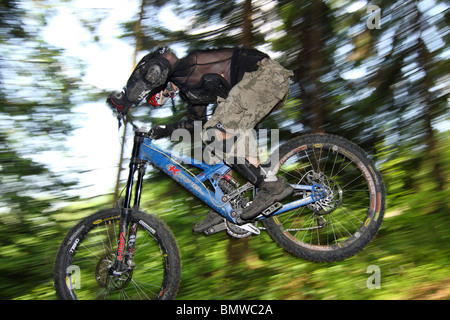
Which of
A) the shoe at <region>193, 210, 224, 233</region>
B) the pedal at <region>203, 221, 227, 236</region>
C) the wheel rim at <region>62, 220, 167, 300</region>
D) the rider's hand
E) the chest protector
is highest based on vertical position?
the chest protector

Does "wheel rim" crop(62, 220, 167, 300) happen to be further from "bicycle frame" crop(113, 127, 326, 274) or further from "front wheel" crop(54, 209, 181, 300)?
"bicycle frame" crop(113, 127, 326, 274)

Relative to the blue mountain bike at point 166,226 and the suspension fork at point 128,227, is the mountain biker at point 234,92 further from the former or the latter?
the suspension fork at point 128,227

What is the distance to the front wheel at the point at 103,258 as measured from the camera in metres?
2.23

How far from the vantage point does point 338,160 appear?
9.57 feet

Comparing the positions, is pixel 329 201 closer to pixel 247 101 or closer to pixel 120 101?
pixel 247 101

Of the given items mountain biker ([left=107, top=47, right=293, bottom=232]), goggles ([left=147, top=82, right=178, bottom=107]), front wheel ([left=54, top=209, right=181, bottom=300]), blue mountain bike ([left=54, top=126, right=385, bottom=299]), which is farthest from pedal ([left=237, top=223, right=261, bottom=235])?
goggles ([left=147, top=82, right=178, bottom=107])

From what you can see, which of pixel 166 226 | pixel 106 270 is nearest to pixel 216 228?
pixel 166 226

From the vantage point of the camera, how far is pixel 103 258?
234cm

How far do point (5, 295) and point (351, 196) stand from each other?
3.85 metres

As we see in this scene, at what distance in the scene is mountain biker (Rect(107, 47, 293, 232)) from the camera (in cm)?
219

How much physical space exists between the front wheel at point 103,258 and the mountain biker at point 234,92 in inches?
26.2

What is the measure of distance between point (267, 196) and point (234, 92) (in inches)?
32.7

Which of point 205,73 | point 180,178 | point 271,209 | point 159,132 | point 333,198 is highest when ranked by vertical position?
point 205,73

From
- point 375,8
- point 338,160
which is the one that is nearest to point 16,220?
point 338,160
